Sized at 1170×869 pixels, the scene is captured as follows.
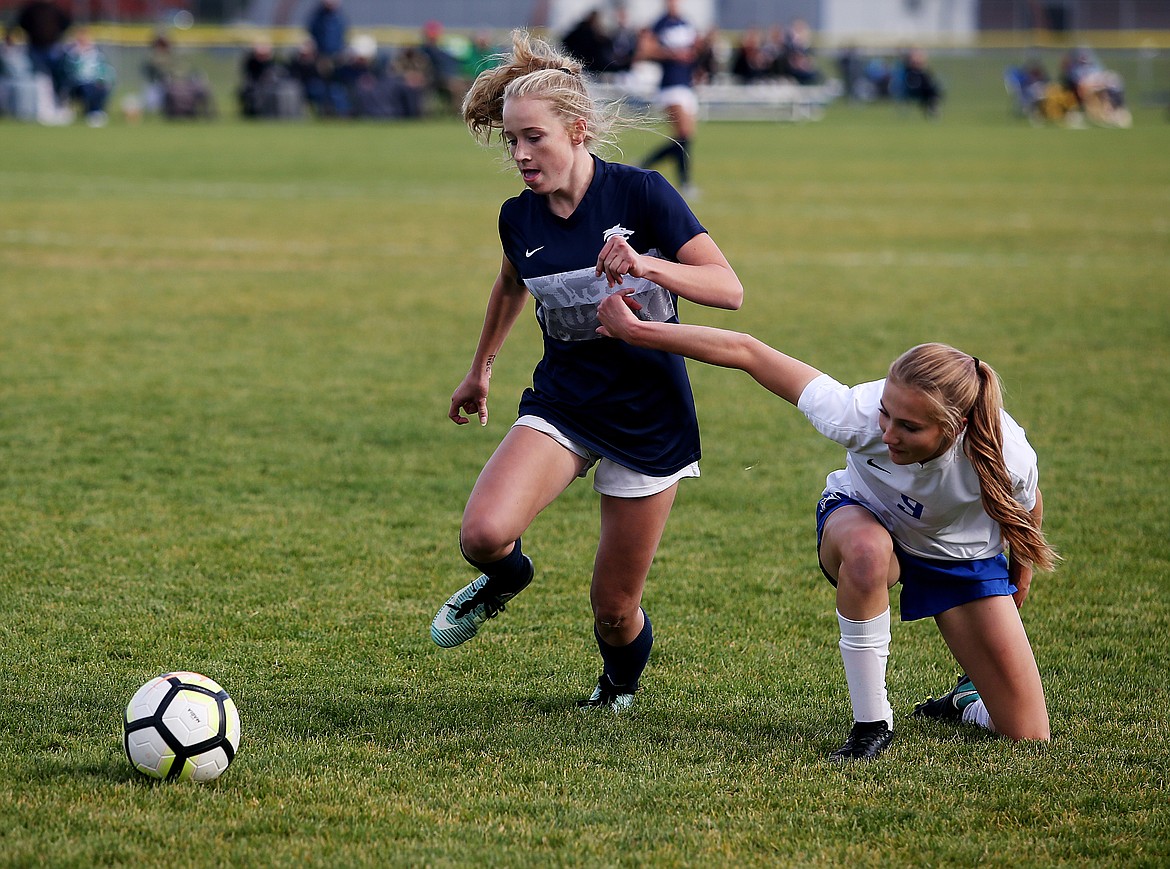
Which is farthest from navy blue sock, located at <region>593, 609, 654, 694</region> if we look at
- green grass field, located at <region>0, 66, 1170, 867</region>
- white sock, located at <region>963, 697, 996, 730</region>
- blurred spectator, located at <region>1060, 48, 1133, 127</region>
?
blurred spectator, located at <region>1060, 48, 1133, 127</region>

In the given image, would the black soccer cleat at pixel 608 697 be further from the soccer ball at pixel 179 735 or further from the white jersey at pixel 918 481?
the soccer ball at pixel 179 735

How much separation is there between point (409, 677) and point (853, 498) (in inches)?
58.4

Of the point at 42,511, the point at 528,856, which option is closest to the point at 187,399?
the point at 42,511

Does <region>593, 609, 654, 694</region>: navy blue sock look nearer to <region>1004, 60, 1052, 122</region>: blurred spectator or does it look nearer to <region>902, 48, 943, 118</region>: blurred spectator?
<region>1004, 60, 1052, 122</region>: blurred spectator

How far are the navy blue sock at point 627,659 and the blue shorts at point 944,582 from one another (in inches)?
25.9

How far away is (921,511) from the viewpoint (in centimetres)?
362

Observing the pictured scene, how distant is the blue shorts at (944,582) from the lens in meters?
3.71

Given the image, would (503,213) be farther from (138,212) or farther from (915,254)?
(138,212)

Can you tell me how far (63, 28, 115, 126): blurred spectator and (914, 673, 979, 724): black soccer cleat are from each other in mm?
28652

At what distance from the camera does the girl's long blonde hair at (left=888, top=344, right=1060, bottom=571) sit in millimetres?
3371

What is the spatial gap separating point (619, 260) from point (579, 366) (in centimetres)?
56

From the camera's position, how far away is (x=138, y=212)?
16.0m

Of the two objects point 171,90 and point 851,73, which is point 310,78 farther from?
point 851,73

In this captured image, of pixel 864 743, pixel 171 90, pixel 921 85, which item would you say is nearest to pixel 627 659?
pixel 864 743
